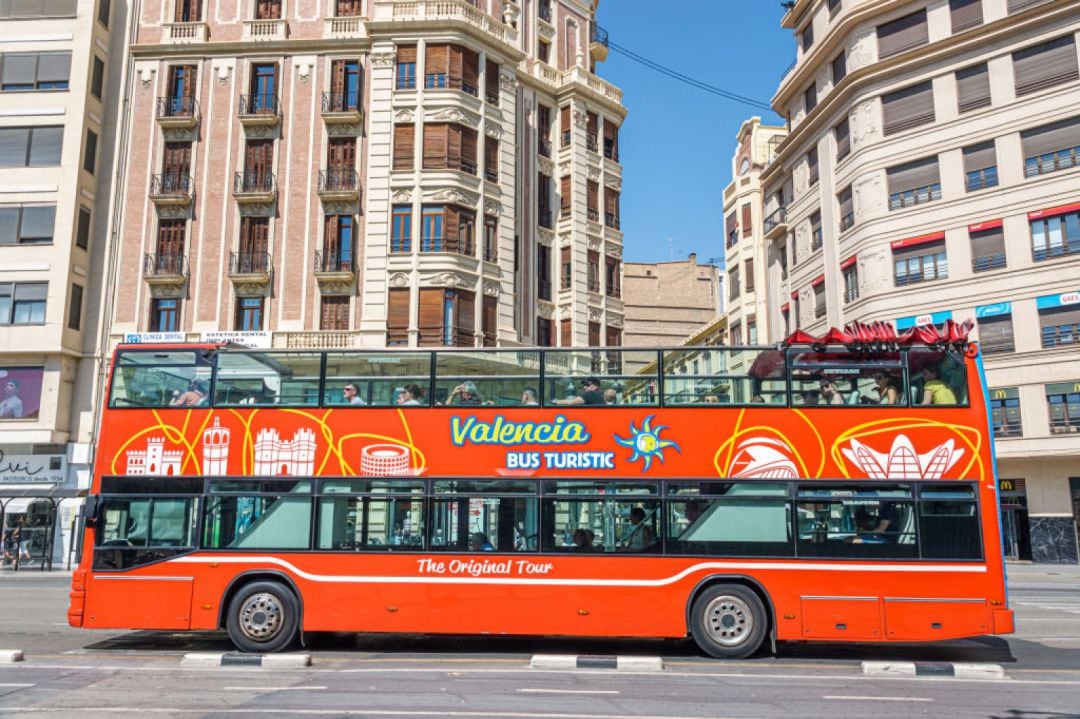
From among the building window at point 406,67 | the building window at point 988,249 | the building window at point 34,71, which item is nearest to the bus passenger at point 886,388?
the building window at point 988,249

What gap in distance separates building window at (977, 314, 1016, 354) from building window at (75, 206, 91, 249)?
115 feet

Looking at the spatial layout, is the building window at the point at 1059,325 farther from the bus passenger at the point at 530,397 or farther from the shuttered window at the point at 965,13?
the bus passenger at the point at 530,397

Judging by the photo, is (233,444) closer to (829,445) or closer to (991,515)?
(829,445)

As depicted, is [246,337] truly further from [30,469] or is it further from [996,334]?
[996,334]

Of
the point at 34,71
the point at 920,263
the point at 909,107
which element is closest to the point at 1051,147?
the point at 909,107

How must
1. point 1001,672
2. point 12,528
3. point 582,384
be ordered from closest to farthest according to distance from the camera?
point 1001,672
point 582,384
point 12,528

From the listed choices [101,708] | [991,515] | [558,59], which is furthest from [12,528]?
[991,515]

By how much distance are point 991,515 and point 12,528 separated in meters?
32.9

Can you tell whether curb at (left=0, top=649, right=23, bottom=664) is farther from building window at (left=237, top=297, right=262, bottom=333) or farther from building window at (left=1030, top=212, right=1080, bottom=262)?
building window at (left=1030, top=212, right=1080, bottom=262)

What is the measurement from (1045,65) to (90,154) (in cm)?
3715

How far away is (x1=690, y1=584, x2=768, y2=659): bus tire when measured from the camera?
465 inches

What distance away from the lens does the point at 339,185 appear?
33875 millimetres

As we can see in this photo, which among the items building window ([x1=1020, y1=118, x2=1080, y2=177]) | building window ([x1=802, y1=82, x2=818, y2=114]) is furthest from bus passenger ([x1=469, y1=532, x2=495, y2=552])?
building window ([x1=802, y1=82, x2=818, y2=114])

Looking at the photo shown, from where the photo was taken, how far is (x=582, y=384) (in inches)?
498
